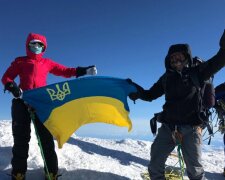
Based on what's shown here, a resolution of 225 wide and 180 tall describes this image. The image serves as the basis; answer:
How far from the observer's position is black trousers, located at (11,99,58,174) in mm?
6848

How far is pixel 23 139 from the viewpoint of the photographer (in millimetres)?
6891

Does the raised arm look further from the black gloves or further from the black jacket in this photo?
the black gloves

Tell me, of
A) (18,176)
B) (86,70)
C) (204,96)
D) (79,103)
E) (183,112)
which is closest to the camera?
(183,112)

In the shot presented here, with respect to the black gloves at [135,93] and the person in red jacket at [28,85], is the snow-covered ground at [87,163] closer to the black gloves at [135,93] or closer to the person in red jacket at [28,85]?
the person in red jacket at [28,85]

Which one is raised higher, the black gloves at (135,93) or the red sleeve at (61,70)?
the red sleeve at (61,70)

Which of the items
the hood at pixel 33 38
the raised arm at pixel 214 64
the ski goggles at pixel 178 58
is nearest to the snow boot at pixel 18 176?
the hood at pixel 33 38

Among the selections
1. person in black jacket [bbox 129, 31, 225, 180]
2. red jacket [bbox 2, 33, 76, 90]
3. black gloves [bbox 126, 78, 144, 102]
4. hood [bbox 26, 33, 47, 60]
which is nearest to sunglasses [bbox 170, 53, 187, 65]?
person in black jacket [bbox 129, 31, 225, 180]

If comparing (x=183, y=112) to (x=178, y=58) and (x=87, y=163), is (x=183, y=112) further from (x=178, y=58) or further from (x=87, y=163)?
(x=87, y=163)

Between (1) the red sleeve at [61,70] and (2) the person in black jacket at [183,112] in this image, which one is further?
(1) the red sleeve at [61,70]

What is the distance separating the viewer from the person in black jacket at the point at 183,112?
620cm

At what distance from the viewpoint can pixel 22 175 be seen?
6.89m

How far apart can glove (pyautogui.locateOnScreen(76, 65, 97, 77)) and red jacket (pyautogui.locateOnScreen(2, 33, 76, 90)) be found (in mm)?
535

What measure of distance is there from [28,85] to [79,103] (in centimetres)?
114

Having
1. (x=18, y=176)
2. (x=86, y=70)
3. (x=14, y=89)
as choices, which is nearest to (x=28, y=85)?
(x=14, y=89)
